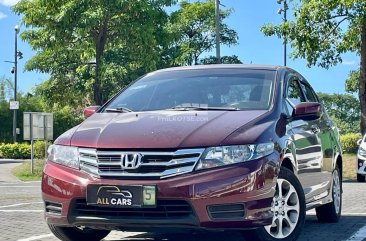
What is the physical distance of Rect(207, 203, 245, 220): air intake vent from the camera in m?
4.80

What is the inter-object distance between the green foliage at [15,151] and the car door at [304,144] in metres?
33.2

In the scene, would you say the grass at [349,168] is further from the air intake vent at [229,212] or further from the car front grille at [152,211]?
the car front grille at [152,211]

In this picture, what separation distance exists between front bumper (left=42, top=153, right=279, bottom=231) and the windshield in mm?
952

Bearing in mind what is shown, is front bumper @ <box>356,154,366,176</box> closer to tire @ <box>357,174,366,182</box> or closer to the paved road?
tire @ <box>357,174,366,182</box>

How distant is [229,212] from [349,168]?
65.0 feet

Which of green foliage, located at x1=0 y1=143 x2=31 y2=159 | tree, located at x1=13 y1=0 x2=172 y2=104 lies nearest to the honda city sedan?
tree, located at x1=13 y1=0 x2=172 y2=104

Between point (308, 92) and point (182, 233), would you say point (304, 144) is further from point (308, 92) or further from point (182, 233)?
point (182, 233)

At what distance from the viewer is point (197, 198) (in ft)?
15.5

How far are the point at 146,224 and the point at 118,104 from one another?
1.80 metres

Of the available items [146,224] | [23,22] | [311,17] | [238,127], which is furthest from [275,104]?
[23,22]

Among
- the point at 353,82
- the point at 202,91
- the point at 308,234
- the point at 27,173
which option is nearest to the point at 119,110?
the point at 202,91

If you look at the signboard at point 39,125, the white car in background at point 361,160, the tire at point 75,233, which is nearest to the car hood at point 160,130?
the tire at point 75,233

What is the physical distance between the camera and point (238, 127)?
5078 mm

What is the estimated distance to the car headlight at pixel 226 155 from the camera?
478 centimetres
